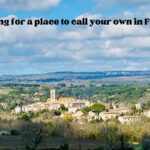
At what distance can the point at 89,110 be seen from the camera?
457 ft

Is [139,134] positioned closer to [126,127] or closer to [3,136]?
[126,127]

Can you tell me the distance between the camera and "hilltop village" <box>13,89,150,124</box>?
366 feet

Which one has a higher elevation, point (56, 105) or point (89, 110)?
point (56, 105)

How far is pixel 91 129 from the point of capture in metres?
75.9

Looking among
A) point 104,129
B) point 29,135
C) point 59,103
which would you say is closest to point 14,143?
point 29,135

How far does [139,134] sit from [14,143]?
55.1 feet

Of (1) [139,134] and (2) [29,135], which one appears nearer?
(2) [29,135]

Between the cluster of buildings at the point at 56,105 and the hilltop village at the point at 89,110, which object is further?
the cluster of buildings at the point at 56,105

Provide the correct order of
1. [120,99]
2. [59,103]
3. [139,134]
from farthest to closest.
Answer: [120,99]
[59,103]
[139,134]

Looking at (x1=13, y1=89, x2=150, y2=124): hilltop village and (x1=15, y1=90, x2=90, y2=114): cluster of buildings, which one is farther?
(x1=15, y1=90, x2=90, y2=114): cluster of buildings

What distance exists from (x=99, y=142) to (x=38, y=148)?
8.47 metres

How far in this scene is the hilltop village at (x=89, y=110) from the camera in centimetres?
11150

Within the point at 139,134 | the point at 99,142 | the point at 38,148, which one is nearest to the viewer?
the point at 38,148

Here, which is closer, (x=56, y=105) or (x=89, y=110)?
(x=89, y=110)
